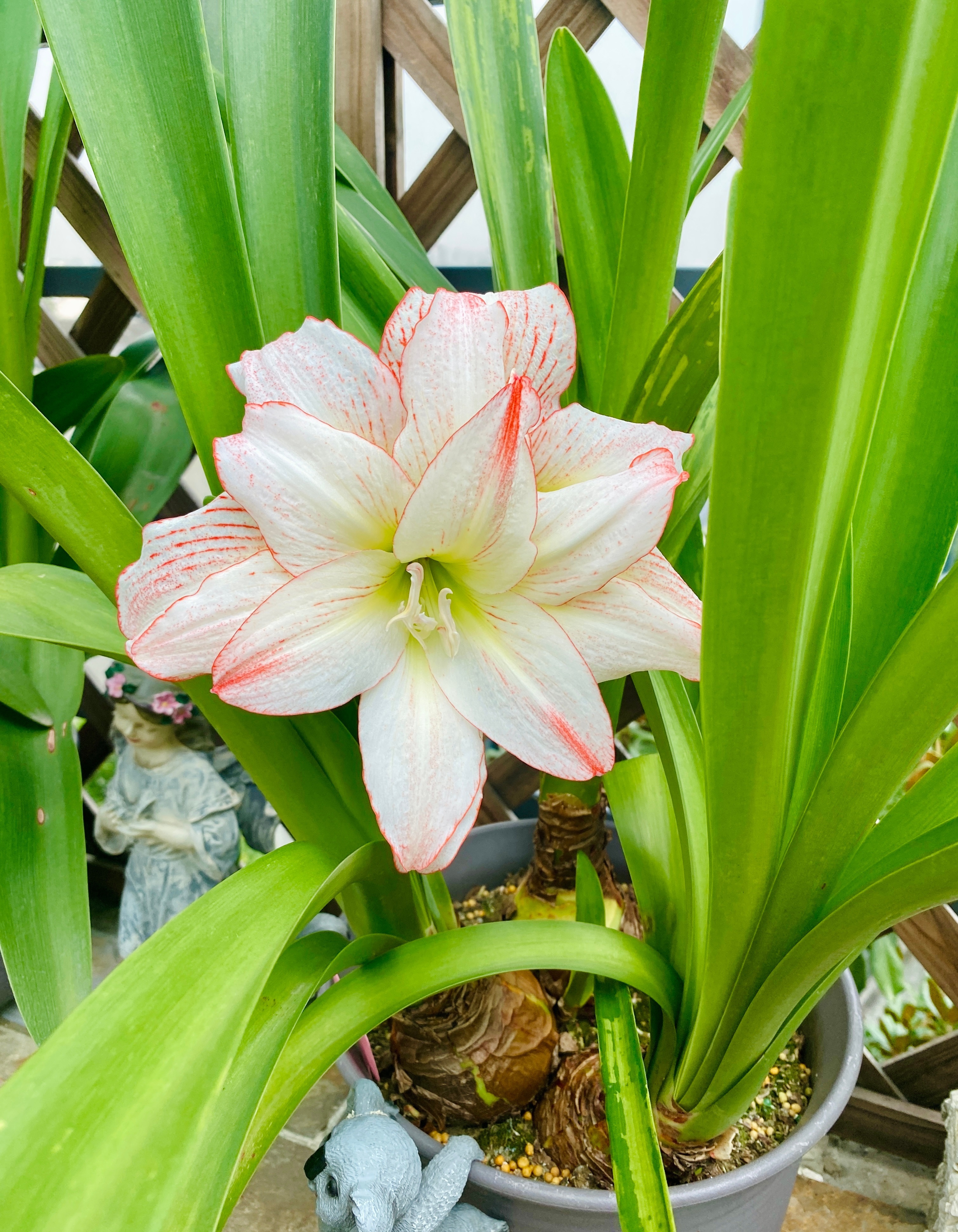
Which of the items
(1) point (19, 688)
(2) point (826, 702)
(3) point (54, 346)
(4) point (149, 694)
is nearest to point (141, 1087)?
(2) point (826, 702)

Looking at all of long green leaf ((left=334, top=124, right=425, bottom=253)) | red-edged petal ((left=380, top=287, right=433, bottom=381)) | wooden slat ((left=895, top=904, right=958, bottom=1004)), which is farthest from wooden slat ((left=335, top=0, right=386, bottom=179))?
wooden slat ((left=895, top=904, right=958, bottom=1004))

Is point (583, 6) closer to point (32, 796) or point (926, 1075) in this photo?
point (32, 796)

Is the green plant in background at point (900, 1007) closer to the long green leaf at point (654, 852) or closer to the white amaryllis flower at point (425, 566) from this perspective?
the long green leaf at point (654, 852)

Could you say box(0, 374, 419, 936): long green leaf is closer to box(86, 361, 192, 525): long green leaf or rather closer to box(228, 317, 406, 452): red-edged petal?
box(228, 317, 406, 452): red-edged petal

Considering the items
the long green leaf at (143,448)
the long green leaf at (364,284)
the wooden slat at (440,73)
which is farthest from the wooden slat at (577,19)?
the long green leaf at (143,448)

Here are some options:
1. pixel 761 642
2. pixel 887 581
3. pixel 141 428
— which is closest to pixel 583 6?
pixel 141 428

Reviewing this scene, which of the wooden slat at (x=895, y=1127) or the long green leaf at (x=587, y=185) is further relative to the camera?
the wooden slat at (x=895, y=1127)
